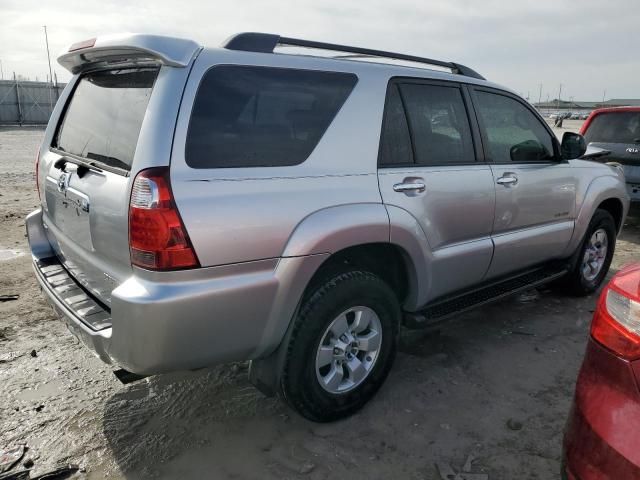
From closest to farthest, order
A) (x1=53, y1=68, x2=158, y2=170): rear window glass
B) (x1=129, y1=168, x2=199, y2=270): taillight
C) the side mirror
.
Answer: (x1=129, y1=168, x2=199, y2=270): taillight, (x1=53, y1=68, x2=158, y2=170): rear window glass, the side mirror

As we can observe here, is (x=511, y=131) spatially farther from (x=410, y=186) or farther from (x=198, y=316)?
(x=198, y=316)

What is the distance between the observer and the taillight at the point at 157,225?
6.84 ft

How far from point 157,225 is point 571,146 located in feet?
11.3

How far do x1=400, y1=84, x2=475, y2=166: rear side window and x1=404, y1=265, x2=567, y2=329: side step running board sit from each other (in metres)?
0.91

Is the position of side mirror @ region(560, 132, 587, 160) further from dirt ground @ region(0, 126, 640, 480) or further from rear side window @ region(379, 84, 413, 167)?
rear side window @ region(379, 84, 413, 167)

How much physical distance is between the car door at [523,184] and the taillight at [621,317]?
173cm

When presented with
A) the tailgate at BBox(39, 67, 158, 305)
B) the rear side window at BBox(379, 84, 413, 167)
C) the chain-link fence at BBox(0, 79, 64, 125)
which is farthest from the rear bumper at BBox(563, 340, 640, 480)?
the chain-link fence at BBox(0, 79, 64, 125)

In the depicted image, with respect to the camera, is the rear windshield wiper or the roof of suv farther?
the rear windshield wiper

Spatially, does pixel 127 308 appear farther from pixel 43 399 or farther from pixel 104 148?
pixel 43 399

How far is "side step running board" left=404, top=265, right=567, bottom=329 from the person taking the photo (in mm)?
3158

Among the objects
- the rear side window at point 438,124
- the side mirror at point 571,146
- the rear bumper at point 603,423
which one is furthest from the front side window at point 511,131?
the rear bumper at point 603,423

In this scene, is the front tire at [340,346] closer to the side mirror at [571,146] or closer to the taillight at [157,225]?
the taillight at [157,225]

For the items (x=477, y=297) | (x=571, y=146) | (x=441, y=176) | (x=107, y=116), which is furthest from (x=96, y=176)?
(x=571, y=146)

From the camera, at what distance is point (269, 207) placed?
2297 mm
